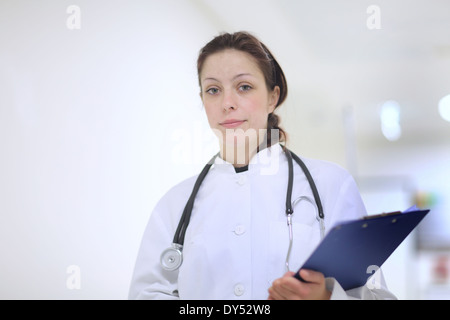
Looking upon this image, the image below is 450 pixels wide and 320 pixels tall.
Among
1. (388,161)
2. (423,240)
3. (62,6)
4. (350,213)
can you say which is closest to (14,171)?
(62,6)

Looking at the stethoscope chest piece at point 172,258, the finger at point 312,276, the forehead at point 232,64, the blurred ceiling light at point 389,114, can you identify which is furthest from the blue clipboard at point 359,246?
the blurred ceiling light at point 389,114

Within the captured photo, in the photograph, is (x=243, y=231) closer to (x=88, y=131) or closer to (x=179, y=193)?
(x=179, y=193)

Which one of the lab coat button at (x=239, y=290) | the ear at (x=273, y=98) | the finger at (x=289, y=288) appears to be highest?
the ear at (x=273, y=98)

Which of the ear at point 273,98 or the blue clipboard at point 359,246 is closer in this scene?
the blue clipboard at point 359,246

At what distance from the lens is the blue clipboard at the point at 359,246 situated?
2.57 ft

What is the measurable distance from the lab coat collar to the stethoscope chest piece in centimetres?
24

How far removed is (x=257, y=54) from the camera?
1.16 m

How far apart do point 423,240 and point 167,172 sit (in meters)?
4.33

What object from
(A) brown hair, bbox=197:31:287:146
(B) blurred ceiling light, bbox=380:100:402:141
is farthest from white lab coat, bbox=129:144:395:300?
(B) blurred ceiling light, bbox=380:100:402:141

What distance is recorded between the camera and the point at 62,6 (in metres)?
1.30

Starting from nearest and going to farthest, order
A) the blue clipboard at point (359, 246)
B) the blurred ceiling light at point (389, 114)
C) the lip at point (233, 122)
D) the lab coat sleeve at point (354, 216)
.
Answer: the blue clipboard at point (359, 246) < the lab coat sleeve at point (354, 216) < the lip at point (233, 122) < the blurred ceiling light at point (389, 114)

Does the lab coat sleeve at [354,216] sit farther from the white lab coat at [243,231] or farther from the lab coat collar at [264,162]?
the lab coat collar at [264,162]

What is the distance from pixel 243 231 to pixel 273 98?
0.36 metres

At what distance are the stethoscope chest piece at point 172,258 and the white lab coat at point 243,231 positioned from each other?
13 millimetres
